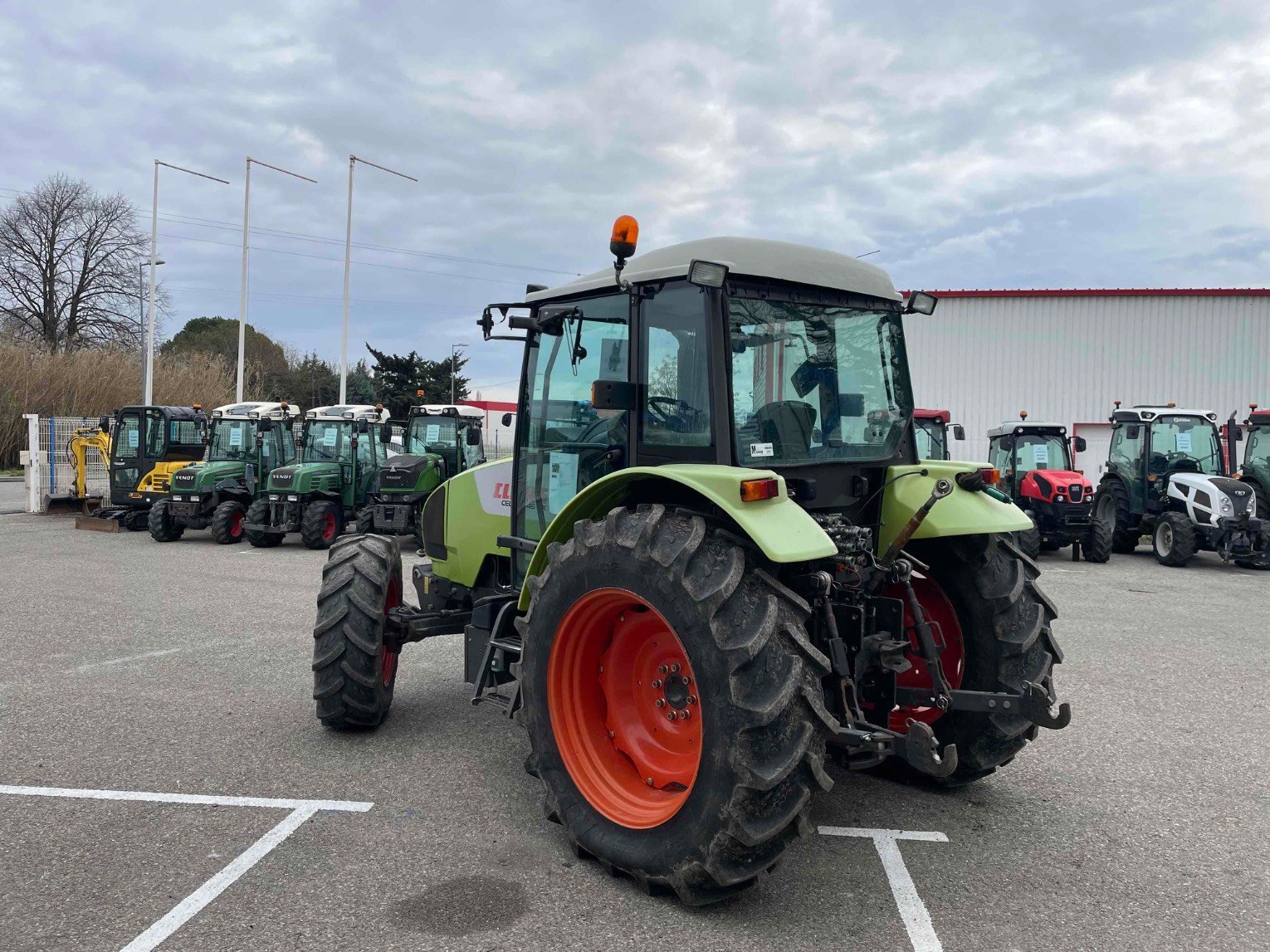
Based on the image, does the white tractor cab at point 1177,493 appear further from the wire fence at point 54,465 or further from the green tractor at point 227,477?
the wire fence at point 54,465

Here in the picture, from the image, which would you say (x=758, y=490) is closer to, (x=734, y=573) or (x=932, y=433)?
(x=734, y=573)

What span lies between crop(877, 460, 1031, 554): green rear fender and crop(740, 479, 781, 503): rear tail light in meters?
1.03

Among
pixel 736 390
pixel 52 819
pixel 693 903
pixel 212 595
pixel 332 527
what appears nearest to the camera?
pixel 693 903

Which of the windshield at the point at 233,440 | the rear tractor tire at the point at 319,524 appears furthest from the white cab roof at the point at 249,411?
the rear tractor tire at the point at 319,524

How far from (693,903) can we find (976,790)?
1.84 metres

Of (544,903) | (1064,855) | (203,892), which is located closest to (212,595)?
(203,892)

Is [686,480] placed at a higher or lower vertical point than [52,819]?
higher

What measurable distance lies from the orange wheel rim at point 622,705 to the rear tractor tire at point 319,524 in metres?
11.9

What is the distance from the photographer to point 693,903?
3.19 metres

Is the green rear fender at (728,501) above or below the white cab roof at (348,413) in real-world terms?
below

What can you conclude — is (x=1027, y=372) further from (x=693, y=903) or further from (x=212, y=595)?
(x=693, y=903)

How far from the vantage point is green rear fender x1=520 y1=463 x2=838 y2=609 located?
10.3 ft

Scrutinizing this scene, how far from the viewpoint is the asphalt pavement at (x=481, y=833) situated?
313cm

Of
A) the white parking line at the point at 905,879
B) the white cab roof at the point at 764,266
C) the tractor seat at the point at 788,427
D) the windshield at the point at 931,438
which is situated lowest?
the white parking line at the point at 905,879
